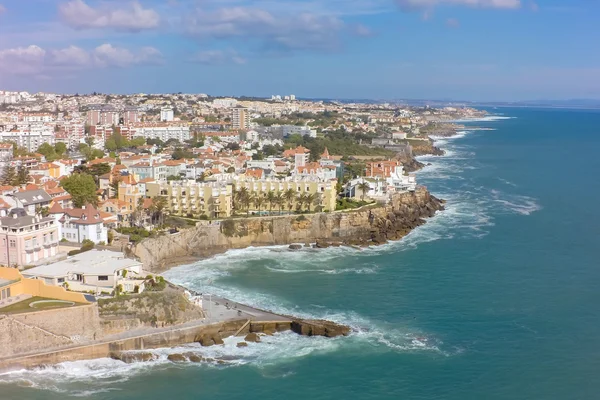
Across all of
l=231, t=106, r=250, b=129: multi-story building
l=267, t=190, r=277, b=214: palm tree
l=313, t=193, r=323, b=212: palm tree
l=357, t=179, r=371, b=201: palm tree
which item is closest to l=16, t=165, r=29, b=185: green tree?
l=267, t=190, r=277, b=214: palm tree

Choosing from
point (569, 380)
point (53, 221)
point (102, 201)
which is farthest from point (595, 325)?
point (102, 201)

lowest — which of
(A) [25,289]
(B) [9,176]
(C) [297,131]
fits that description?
(A) [25,289]

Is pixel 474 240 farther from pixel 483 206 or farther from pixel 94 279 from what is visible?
pixel 94 279

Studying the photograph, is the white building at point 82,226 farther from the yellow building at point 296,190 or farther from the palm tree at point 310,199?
the palm tree at point 310,199

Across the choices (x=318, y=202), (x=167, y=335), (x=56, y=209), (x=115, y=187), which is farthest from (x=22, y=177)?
(x=167, y=335)

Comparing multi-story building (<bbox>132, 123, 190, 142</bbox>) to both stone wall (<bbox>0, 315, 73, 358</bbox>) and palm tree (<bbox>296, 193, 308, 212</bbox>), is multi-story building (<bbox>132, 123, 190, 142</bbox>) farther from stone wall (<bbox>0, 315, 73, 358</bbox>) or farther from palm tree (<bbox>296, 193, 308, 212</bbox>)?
stone wall (<bbox>0, 315, 73, 358</bbox>)

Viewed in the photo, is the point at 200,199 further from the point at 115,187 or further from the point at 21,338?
the point at 21,338
